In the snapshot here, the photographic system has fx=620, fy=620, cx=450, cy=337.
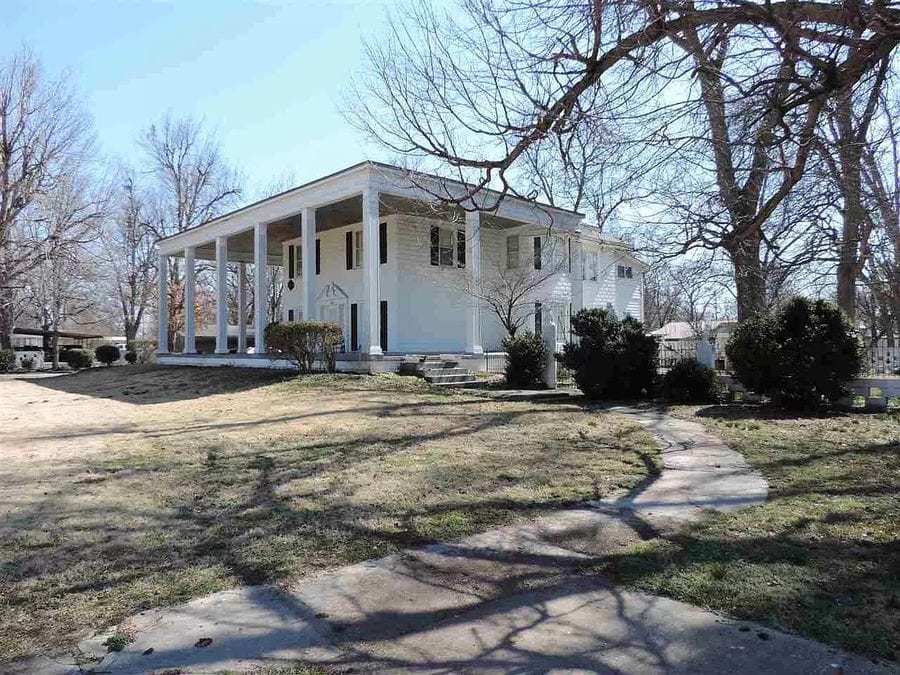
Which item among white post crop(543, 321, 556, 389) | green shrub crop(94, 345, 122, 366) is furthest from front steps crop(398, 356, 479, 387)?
green shrub crop(94, 345, 122, 366)

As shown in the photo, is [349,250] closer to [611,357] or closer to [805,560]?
[611,357]

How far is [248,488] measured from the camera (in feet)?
17.9

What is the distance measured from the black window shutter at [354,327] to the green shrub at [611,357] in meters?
10.2

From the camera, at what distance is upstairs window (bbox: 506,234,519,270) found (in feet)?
70.9

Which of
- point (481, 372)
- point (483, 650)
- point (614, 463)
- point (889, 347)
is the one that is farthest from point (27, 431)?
point (889, 347)

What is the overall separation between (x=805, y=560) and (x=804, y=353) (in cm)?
748

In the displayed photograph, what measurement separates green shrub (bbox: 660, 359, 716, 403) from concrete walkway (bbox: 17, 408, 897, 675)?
28.7 ft

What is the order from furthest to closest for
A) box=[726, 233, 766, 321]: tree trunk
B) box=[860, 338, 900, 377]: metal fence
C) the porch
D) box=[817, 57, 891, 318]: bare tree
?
the porch, box=[860, 338, 900, 377]: metal fence, box=[726, 233, 766, 321]: tree trunk, box=[817, 57, 891, 318]: bare tree

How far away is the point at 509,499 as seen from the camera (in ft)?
16.6

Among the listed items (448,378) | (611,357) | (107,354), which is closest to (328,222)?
(448,378)

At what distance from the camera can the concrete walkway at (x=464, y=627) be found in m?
2.55

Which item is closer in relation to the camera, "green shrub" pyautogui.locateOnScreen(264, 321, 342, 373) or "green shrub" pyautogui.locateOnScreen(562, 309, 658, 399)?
"green shrub" pyautogui.locateOnScreen(562, 309, 658, 399)

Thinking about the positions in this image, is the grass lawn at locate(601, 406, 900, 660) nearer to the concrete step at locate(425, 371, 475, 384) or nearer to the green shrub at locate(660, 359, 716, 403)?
the green shrub at locate(660, 359, 716, 403)

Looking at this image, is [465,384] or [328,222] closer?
[465,384]
